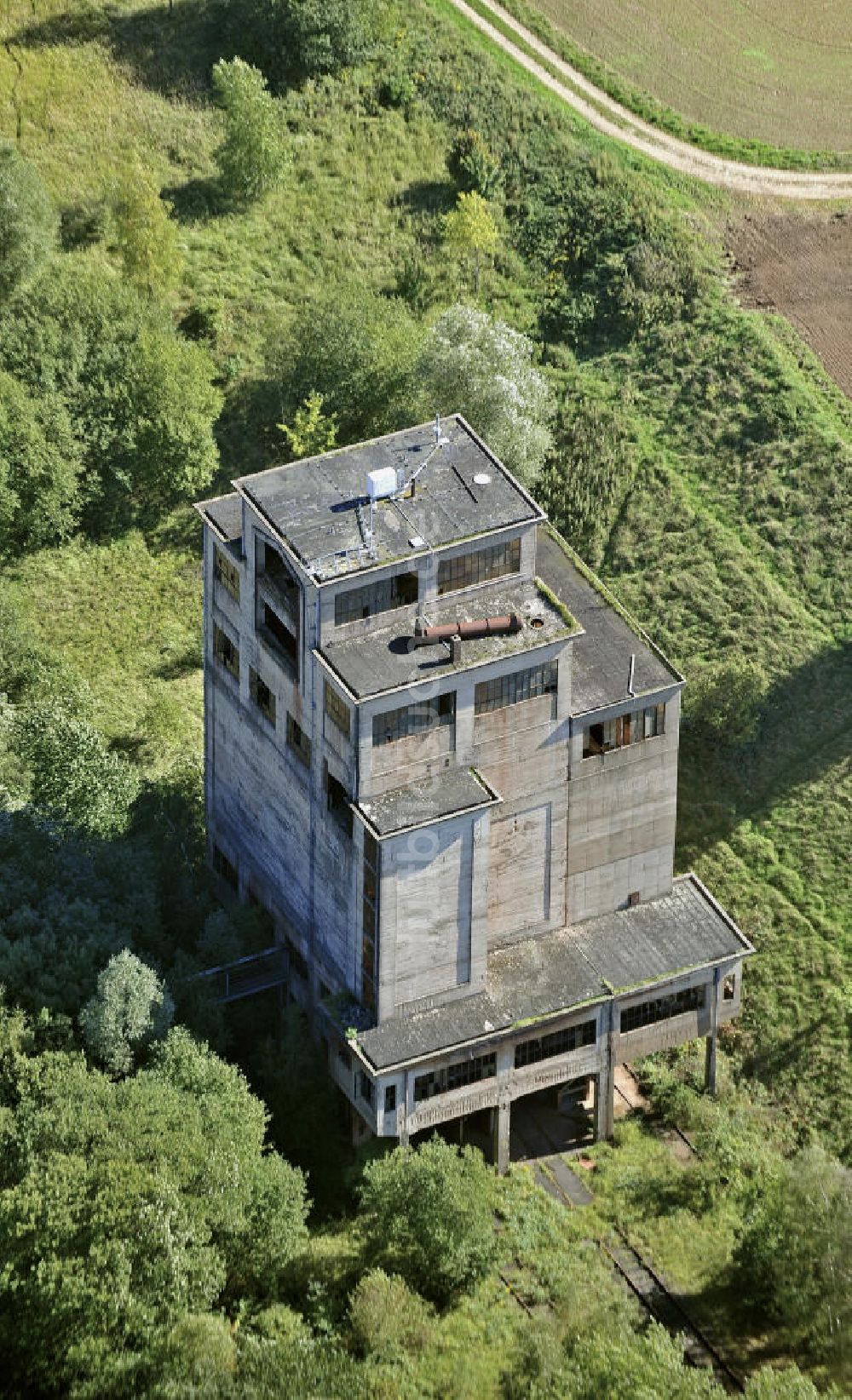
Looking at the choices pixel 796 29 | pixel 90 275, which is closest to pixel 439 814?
pixel 90 275

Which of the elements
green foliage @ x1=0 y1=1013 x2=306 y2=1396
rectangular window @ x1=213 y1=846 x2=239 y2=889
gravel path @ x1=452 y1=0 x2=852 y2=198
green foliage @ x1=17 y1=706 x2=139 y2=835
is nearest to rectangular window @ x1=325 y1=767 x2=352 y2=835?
green foliage @ x1=0 y1=1013 x2=306 y2=1396

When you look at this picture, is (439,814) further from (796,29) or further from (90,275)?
(796,29)

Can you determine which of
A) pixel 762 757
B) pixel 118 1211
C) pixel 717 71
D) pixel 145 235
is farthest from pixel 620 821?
pixel 717 71

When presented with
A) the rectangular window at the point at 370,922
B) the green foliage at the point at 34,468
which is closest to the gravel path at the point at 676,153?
the green foliage at the point at 34,468

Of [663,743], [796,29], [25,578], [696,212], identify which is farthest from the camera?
[796,29]

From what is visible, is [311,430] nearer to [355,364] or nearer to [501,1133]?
[355,364]
